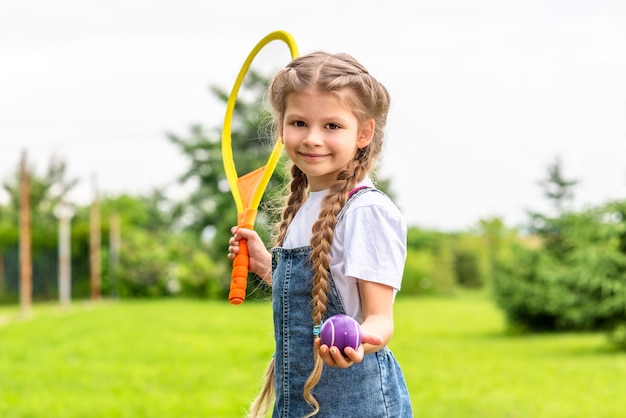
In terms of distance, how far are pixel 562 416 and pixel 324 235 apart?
16.3ft

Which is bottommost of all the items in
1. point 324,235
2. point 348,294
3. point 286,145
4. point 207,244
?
point 207,244

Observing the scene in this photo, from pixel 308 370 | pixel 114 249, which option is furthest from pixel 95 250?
pixel 308 370

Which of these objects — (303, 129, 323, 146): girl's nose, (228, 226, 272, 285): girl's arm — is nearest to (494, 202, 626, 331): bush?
(228, 226, 272, 285): girl's arm

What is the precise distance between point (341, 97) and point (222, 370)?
6797mm

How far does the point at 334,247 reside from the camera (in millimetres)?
2223

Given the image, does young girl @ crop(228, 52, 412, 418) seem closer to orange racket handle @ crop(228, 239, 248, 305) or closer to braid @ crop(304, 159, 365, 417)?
braid @ crop(304, 159, 365, 417)

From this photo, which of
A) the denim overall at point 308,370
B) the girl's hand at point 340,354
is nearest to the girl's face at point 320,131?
the denim overall at point 308,370

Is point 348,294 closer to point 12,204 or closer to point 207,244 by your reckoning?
point 207,244

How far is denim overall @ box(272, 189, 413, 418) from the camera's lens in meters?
2.25

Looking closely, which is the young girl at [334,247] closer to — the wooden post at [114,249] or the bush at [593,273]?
the bush at [593,273]

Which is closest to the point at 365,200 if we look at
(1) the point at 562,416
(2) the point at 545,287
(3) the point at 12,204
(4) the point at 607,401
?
(1) the point at 562,416

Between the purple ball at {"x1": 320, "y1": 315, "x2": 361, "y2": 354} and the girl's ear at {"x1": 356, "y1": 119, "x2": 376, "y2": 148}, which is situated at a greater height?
the girl's ear at {"x1": 356, "y1": 119, "x2": 376, "y2": 148}

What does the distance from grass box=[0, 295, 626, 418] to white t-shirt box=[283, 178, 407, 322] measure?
27.4 inches

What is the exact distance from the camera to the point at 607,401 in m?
7.45
